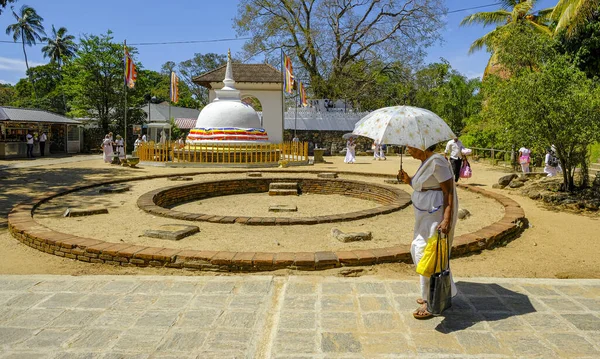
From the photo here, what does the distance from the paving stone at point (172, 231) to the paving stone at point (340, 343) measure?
3083 millimetres

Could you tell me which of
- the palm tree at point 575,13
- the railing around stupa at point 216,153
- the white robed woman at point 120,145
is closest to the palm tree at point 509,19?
the palm tree at point 575,13

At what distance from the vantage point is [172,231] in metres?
5.66

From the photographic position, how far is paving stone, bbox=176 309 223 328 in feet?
10.3

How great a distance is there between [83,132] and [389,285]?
30542mm

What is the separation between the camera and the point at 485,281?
4055 mm

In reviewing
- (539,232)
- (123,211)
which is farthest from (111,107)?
(539,232)

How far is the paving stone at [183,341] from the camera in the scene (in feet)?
9.21

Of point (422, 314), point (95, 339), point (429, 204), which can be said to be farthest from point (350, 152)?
point (95, 339)

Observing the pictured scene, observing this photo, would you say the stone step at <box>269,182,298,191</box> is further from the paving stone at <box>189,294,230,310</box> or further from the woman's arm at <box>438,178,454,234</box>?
the woman's arm at <box>438,178,454,234</box>

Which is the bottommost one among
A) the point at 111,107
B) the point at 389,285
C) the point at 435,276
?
the point at 389,285

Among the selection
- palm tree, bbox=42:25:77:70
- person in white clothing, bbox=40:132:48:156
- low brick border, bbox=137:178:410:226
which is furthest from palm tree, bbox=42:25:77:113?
low brick border, bbox=137:178:410:226

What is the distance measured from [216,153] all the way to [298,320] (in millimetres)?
14140

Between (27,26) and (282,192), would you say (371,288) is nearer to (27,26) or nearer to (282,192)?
(282,192)

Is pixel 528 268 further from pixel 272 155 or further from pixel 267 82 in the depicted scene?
pixel 267 82
